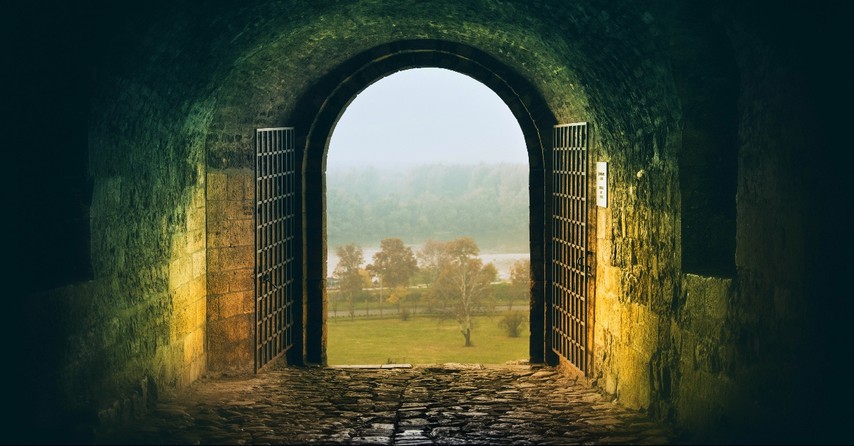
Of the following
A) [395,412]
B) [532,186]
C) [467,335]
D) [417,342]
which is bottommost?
[417,342]

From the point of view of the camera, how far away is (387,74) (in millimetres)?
10047

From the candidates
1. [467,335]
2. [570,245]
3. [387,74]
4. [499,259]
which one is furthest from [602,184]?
[499,259]

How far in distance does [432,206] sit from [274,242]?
61.0 meters

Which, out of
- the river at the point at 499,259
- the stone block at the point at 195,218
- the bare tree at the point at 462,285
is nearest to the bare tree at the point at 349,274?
the river at the point at 499,259

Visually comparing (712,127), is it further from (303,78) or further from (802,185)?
(303,78)

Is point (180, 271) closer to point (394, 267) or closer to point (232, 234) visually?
point (232, 234)

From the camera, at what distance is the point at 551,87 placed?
9.28 metres

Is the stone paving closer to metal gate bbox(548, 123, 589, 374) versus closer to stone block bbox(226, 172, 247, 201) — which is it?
metal gate bbox(548, 123, 589, 374)

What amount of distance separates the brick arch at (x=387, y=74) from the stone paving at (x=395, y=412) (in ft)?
3.94

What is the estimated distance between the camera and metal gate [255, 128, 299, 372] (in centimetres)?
910

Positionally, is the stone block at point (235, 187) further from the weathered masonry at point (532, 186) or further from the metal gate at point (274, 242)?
the metal gate at point (274, 242)

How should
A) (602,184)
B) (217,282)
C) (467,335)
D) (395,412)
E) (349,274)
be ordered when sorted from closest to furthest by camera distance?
(395,412) < (602,184) < (217,282) < (467,335) < (349,274)

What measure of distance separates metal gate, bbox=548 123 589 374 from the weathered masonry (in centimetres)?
4

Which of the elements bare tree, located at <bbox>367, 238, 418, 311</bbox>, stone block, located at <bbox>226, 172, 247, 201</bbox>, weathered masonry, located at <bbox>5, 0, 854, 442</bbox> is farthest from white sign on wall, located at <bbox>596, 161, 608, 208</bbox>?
bare tree, located at <bbox>367, 238, 418, 311</bbox>
